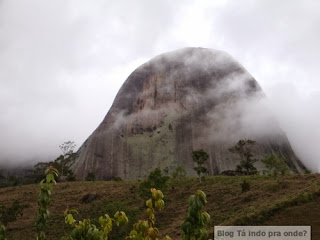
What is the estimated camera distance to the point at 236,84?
105 meters

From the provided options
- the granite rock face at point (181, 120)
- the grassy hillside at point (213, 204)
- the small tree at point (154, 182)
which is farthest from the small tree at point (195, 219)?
the granite rock face at point (181, 120)

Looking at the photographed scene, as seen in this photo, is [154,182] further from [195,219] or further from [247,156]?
[195,219]

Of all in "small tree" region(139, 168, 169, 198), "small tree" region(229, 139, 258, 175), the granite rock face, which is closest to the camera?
"small tree" region(139, 168, 169, 198)

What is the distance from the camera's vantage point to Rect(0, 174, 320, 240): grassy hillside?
19453 mm

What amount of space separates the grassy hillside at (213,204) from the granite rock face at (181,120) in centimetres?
4085

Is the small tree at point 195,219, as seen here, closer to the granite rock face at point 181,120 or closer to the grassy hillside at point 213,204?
the grassy hillside at point 213,204

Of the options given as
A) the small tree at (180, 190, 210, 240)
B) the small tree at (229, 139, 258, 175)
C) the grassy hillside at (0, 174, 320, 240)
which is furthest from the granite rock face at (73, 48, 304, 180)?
the small tree at (180, 190, 210, 240)

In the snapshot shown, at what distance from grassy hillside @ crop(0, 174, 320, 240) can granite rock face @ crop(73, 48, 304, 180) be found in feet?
134

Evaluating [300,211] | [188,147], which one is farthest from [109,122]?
[300,211]

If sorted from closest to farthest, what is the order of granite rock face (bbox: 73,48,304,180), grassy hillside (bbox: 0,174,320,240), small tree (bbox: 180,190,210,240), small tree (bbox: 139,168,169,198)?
small tree (bbox: 180,190,210,240) → grassy hillside (bbox: 0,174,320,240) → small tree (bbox: 139,168,169,198) → granite rock face (bbox: 73,48,304,180)

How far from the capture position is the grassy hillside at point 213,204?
19453 millimetres

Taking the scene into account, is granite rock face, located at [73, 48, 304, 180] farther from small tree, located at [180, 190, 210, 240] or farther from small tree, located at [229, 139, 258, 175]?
small tree, located at [180, 190, 210, 240]

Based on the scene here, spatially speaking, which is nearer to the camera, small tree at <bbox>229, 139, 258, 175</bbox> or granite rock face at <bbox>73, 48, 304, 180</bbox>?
small tree at <bbox>229, 139, 258, 175</bbox>

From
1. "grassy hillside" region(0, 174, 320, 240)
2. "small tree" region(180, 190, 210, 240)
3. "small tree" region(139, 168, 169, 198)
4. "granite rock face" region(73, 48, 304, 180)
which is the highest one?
"granite rock face" region(73, 48, 304, 180)
